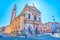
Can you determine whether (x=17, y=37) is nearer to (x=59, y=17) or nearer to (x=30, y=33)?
(x=30, y=33)

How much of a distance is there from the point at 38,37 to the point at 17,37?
0.63 m

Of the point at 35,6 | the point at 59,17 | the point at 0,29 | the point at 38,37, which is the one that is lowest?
the point at 38,37

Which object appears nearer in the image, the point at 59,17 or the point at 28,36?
the point at 28,36

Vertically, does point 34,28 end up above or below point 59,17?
below

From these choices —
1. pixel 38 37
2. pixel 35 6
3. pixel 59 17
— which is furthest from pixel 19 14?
pixel 59 17

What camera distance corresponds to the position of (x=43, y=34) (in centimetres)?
378

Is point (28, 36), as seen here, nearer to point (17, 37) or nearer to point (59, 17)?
point (17, 37)

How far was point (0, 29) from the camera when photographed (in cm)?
356

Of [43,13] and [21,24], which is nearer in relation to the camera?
[21,24]

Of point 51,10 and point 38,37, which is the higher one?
point 51,10

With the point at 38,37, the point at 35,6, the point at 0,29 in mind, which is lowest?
the point at 38,37

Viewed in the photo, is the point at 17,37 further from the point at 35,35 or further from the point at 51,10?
the point at 51,10

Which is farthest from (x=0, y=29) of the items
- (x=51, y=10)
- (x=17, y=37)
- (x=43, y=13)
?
(x=51, y=10)

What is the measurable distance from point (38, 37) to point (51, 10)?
1.00 metres
